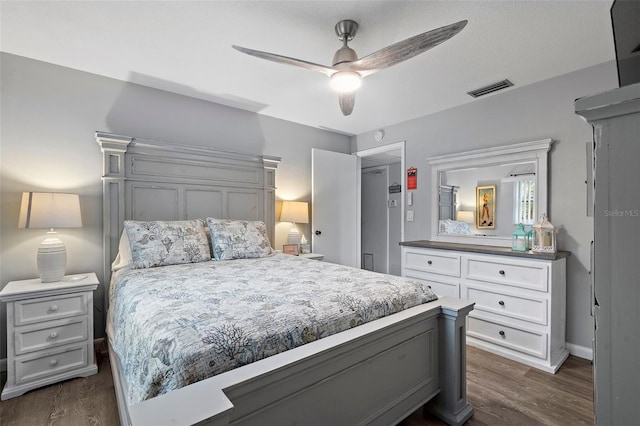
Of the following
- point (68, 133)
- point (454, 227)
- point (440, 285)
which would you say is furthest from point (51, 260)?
point (454, 227)

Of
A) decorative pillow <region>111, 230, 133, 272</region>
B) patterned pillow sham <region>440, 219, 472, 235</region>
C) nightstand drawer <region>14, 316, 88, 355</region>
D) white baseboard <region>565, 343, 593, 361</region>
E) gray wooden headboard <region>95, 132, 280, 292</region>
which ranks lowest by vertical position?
white baseboard <region>565, 343, 593, 361</region>

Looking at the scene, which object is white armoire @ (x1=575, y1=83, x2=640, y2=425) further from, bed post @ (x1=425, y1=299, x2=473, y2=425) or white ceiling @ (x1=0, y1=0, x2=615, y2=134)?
white ceiling @ (x1=0, y1=0, x2=615, y2=134)

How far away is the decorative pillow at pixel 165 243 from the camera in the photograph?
246cm

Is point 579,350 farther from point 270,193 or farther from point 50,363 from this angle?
point 50,363

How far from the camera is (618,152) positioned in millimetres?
482

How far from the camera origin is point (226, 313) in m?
1.31

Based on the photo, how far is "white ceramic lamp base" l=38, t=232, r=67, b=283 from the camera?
7.43ft

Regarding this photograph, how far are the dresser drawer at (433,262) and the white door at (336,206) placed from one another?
3.80 ft

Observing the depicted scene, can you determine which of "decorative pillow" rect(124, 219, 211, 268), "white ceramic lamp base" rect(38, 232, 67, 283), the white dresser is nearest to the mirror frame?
the white dresser

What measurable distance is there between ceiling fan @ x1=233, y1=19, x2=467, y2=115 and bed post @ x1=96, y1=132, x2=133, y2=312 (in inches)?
65.7

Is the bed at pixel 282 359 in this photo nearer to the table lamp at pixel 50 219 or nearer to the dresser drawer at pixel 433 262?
the table lamp at pixel 50 219

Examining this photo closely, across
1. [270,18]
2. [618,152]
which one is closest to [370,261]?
[270,18]

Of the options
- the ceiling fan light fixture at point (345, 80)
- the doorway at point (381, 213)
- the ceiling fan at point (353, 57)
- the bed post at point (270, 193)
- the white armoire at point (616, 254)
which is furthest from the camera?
the doorway at point (381, 213)

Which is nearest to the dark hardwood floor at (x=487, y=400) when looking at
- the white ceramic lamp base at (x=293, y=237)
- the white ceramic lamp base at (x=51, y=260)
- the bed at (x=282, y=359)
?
the bed at (x=282, y=359)
